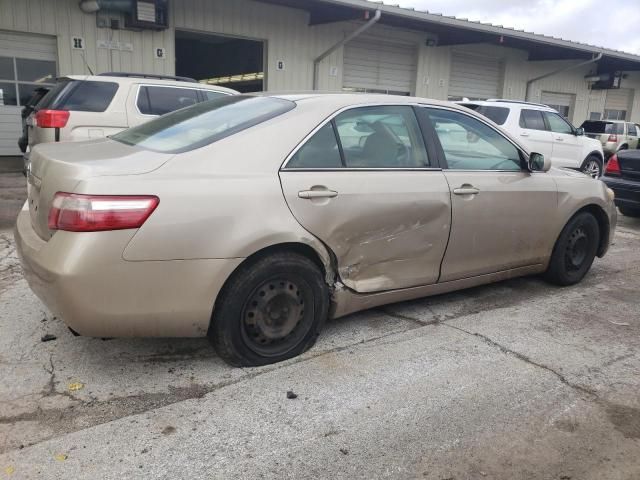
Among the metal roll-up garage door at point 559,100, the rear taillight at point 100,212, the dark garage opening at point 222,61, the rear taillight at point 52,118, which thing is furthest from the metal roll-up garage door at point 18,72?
the metal roll-up garage door at point 559,100

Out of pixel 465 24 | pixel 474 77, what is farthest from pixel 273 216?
pixel 474 77

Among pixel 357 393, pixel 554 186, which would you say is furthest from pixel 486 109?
pixel 357 393

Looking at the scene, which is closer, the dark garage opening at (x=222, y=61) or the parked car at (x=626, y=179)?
the parked car at (x=626, y=179)

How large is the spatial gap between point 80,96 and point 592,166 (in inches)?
449

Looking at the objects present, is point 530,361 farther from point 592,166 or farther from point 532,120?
point 592,166

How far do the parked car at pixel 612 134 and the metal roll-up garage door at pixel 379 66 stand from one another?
7.09 m

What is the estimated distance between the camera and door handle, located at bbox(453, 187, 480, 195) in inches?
155

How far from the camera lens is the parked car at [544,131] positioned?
1134 centimetres

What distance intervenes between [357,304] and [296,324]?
477 millimetres

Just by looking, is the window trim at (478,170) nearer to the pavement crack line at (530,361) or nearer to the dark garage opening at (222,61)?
the pavement crack line at (530,361)

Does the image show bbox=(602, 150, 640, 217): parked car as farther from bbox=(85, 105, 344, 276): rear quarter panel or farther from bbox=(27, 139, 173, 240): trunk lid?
bbox=(27, 139, 173, 240): trunk lid

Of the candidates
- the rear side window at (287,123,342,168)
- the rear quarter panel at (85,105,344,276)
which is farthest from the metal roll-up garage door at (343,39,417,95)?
the rear quarter panel at (85,105,344,276)

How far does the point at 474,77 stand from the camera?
63.2 feet

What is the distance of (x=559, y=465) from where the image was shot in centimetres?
252
